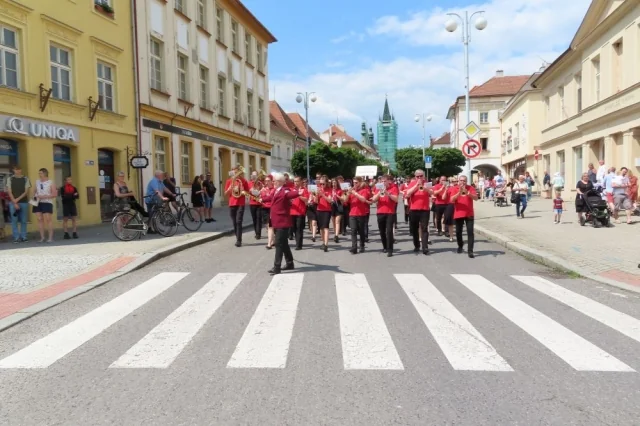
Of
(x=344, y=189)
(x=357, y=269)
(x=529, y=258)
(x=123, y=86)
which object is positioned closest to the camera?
(x=357, y=269)

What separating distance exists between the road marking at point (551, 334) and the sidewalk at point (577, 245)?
2.02 metres

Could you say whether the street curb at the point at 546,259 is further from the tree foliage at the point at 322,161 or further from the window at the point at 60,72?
the tree foliage at the point at 322,161

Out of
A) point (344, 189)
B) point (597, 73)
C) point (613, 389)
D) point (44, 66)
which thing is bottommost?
point (613, 389)

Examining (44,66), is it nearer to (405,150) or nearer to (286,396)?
(286,396)

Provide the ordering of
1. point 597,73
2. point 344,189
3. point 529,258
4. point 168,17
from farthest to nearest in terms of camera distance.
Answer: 1. point 597,73
2. point 168,17
3. point 344,189
4. point 529,258

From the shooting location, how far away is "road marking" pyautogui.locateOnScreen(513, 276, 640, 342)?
5254 millimetres

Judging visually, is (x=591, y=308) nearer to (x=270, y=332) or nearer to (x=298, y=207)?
(x=270, y=332)

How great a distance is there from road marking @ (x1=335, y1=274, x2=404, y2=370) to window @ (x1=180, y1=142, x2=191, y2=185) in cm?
1800

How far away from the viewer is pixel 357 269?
8812 millimetres

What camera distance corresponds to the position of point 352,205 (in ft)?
35.7

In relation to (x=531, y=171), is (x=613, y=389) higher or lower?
lower

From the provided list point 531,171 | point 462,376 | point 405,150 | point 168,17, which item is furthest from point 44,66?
point 405,150

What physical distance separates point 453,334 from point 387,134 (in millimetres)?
183163

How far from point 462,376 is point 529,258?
6824 mm
